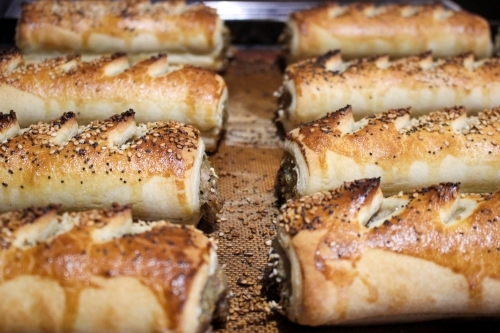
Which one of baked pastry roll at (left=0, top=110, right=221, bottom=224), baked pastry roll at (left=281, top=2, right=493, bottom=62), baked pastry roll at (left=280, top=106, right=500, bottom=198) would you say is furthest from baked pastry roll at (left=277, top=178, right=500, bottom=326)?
baked pastry roll at (left=281, top=2, right=493, bottom=62)

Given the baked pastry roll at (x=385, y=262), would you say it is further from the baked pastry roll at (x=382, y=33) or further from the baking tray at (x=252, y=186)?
the baked pastry roll at (x=382, y=33)

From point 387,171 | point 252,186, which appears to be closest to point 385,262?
point 387,171

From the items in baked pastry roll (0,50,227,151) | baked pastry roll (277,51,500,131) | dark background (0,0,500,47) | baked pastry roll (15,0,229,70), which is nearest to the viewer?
baked pastry roll (0,50,227,151)

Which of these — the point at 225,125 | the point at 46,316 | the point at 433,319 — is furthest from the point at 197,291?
the point at 225,125

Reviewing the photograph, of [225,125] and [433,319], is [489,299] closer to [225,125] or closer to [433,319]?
[433,319]

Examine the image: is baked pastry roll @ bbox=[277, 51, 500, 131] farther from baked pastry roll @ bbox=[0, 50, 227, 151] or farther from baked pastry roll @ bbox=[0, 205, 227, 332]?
baked pastry roll @ bbox=[0, 205, 227, 332]

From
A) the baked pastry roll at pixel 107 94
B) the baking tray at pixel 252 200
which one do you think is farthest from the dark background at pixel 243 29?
the baked pastry roll at pixel 107 94
